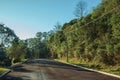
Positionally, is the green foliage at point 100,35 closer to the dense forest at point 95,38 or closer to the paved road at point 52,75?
the dense forest at point 95,38

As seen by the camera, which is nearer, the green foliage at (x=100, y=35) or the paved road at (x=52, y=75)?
the paved road at (x=52, y=75)

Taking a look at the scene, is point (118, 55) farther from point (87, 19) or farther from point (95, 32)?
point (87, 19)

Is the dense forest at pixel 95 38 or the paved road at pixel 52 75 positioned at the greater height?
the dense forest at pixel 95 38

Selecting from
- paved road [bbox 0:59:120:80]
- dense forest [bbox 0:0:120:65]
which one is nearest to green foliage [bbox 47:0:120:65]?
dense forest [bbox 0:0:120:65]

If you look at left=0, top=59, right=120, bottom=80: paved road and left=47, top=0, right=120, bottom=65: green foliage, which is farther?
left=47, top=0, right=120, bottom=65: green foliage

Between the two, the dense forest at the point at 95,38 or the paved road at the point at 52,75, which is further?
the dense forest at the point at 95,38

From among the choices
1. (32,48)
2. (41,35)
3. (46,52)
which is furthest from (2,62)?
(41,35)

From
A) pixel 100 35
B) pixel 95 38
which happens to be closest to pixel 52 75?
pixel 100 35

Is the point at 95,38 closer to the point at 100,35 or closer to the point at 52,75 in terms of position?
the point at 100,35

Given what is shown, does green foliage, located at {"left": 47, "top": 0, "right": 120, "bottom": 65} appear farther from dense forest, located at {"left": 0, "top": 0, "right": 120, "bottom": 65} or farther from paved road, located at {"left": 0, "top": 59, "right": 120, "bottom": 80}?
paved road, located at {"left": 0, "top": 59, "right": 120, "bottom": 80}

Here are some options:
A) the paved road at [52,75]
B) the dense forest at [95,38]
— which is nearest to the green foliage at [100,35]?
the dense forest at [95,38]

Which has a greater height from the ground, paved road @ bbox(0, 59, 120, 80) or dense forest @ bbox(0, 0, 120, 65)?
dense forest @ bbox(0, 0, 120, 65)

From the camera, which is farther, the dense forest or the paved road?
the dense forest

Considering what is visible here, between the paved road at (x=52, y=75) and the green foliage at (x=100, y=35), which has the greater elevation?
the green foliage at (x=100, y=35)
